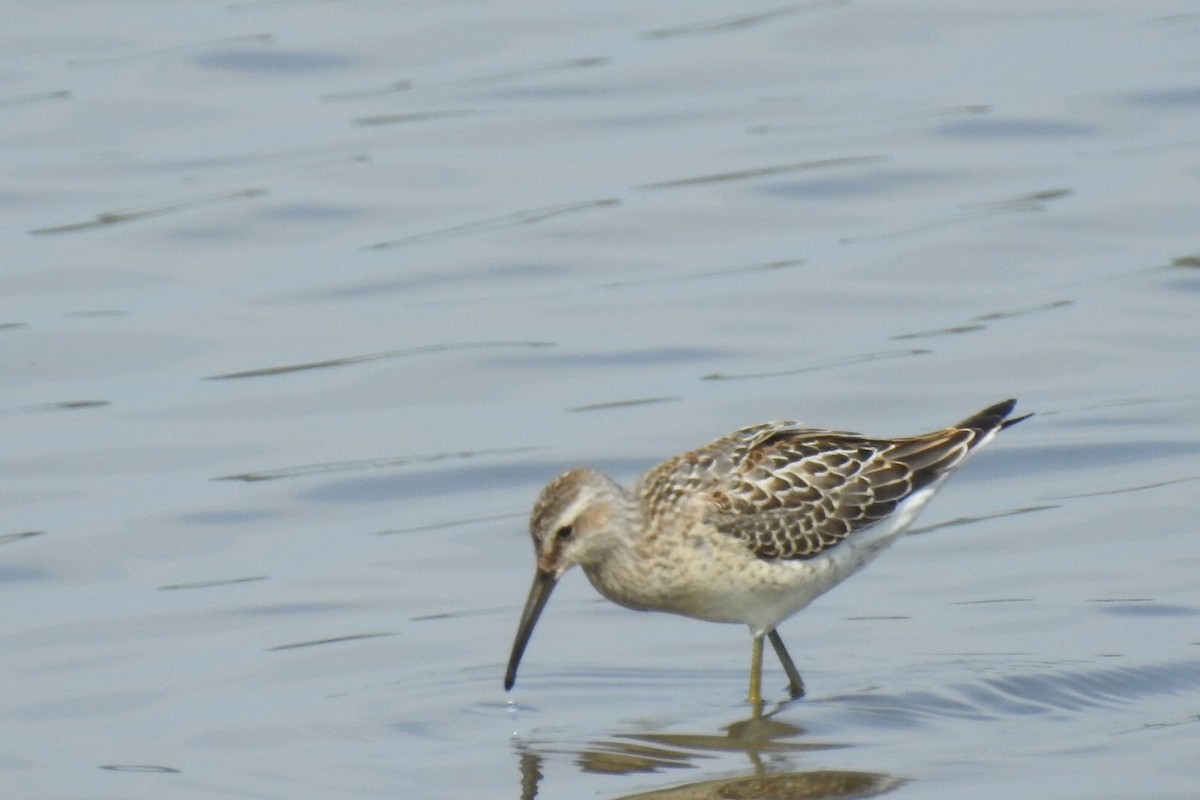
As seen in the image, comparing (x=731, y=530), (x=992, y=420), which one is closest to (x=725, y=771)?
(x=731, y=530)

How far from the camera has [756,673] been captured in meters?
10.7

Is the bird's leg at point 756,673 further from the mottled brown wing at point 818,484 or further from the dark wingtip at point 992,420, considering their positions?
the dark wingtip at point 992,420

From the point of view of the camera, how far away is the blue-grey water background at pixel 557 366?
10.3 meters

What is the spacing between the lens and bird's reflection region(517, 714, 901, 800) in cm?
932

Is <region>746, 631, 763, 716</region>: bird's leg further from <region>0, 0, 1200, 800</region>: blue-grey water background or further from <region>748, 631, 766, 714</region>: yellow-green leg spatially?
<region>0, 0, 1200, 800</region>: blue-grey water background

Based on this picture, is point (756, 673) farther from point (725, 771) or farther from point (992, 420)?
point (992, 420)

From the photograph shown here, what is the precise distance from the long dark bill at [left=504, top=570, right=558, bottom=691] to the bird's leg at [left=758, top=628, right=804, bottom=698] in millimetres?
1051

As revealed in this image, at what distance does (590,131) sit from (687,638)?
401 inches

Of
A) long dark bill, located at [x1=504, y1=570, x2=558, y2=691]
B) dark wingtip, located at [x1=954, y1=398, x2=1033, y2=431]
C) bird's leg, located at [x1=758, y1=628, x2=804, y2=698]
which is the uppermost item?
dark wingtip, located at [x1=954, y1=398, x2=1033, y2=431]

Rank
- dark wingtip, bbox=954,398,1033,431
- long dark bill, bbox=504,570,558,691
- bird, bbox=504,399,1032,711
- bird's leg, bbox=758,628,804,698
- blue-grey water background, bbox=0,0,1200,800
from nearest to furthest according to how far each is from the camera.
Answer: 1. blue-grey water background, bbox=0,0,1200,800
2. long dark bill, bbox=504,570,558,691
3. bird, bbox=504,399,1032,711
4. bird's leg, bbox=758,628,804,698
5. dark wingtip, bbox=954,398,1033,431

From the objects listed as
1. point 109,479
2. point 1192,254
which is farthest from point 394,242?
point 1192,254

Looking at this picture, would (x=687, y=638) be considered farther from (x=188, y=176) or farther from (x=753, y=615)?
(x=188, y=176)

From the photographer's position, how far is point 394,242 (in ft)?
62.4

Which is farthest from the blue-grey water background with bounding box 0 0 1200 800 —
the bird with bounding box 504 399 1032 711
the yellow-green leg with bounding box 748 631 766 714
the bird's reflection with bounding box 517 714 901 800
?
the bird with bounding box 504 399 1032 711
